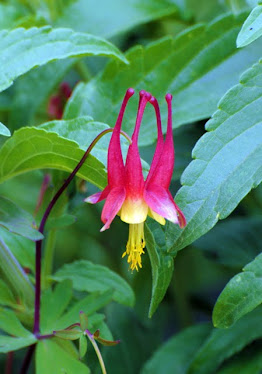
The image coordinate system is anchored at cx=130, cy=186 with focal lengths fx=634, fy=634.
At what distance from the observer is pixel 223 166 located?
0.78m

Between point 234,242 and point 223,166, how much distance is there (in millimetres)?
540

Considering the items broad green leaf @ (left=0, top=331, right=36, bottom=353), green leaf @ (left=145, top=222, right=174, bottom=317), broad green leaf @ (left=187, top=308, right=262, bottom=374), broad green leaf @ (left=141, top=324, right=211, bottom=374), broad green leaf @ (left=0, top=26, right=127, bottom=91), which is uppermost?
broad green leaf @ (left=0, top=26, right=127, bottom=91)

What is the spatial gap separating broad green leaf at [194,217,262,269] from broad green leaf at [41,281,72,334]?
15.3 inches

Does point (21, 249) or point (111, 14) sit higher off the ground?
point (111, 14)

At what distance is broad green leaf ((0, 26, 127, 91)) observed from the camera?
2.98ft

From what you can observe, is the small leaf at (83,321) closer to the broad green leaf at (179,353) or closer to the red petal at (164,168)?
the red petal at (164,168)

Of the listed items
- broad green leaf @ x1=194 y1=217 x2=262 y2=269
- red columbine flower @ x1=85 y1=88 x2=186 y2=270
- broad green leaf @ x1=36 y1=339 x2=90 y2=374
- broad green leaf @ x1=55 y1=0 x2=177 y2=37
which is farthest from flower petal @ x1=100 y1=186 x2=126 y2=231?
broad green leaf @ x1=55 y1=0 x2=177 y2=37

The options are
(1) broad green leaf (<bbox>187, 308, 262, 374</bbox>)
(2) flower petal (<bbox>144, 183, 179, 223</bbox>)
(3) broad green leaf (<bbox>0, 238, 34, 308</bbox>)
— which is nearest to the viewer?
(2) flower petal (<bbox>144, 183, 179, 223</bbox>)

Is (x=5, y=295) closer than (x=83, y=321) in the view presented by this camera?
No

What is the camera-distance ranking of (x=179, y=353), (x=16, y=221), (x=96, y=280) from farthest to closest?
(x=179, y=353)
(x=96, y=280)
(x=16, y=221)

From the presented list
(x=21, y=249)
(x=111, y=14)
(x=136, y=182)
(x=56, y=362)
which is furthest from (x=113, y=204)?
(x=111, y=14)

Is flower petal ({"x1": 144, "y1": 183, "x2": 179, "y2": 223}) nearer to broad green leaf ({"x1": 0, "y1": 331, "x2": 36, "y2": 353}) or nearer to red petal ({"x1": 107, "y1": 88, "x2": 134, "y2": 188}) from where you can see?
red petal ({"x1": 107, "y1": 88, "x2": 134, "y2": 188})

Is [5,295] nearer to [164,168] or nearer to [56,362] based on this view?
[56,362]

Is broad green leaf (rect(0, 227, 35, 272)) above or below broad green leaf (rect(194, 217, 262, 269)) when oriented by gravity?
above
